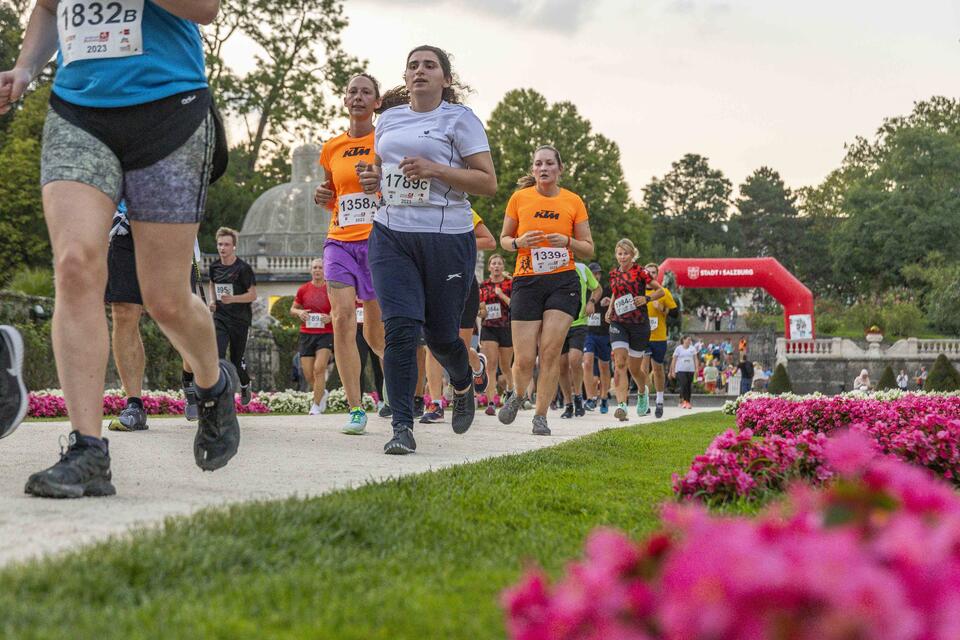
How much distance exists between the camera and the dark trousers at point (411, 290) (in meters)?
6.39

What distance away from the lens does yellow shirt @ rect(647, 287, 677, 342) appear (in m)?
15.4

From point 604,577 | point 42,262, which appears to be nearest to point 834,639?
point 604,577

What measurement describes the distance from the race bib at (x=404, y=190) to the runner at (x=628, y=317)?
7.70m

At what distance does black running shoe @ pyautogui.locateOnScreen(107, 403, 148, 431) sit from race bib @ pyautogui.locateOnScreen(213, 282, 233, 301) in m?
4.25

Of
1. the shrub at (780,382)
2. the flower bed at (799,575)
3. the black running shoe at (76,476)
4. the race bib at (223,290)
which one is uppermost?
the race bib at (223,290)

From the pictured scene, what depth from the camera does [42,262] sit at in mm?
41188

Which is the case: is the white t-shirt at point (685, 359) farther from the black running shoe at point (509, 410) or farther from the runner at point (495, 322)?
the black running shoe at point (509, 410)

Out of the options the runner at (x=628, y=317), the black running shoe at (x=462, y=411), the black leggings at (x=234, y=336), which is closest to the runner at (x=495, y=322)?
the runner at (x=628, y=317)

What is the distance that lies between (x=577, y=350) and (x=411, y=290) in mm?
9132

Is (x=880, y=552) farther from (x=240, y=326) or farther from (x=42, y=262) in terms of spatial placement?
(x=42, y=262)

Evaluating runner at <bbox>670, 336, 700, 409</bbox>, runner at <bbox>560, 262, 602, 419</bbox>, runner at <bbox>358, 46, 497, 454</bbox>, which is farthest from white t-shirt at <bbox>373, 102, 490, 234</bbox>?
runner at <bbox>670, 336, 700, 409</bbox>

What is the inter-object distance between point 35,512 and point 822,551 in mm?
2901

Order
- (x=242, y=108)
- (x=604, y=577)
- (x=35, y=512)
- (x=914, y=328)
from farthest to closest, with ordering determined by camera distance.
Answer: (x=914, y=328), (x=242, y=108), (x=35, y=512), (x=604, y=577)

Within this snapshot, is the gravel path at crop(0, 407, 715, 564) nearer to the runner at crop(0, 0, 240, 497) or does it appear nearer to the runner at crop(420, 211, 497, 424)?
the runner at crop(0, 0, 240, 497)
